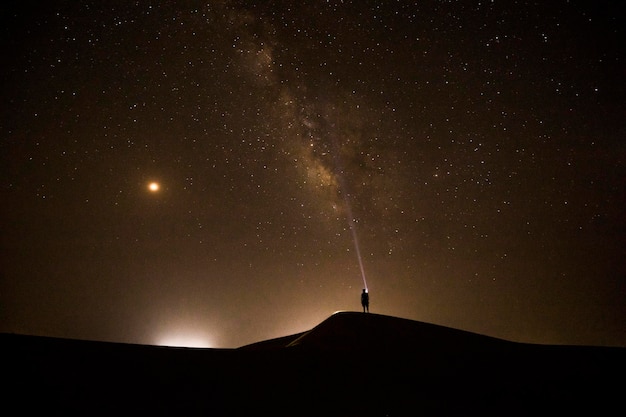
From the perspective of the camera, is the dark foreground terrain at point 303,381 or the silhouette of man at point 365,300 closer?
the dark foreground terrain at point 303,381

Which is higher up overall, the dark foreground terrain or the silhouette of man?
the silhouette of man

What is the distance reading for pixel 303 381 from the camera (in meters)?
5.66

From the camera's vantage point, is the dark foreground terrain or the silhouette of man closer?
the dark foreground terrain

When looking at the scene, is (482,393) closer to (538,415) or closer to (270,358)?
(538,415)

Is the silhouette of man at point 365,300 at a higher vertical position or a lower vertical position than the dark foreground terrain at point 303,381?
higher

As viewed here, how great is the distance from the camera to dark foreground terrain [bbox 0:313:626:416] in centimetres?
461

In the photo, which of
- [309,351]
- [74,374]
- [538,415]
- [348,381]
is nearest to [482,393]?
[538,415]

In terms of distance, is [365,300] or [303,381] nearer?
[303,381]

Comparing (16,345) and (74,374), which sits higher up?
(16,345)

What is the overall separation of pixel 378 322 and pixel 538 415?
460 cm

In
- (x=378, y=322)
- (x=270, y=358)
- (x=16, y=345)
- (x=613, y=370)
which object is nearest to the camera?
(x=16, y=345)

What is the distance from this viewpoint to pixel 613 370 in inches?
264

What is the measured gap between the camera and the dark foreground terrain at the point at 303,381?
4.61 meters

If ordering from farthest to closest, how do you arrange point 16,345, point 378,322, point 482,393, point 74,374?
1. point 378,322
2. point 482,393
3. point 16,345
4. point 74,374
